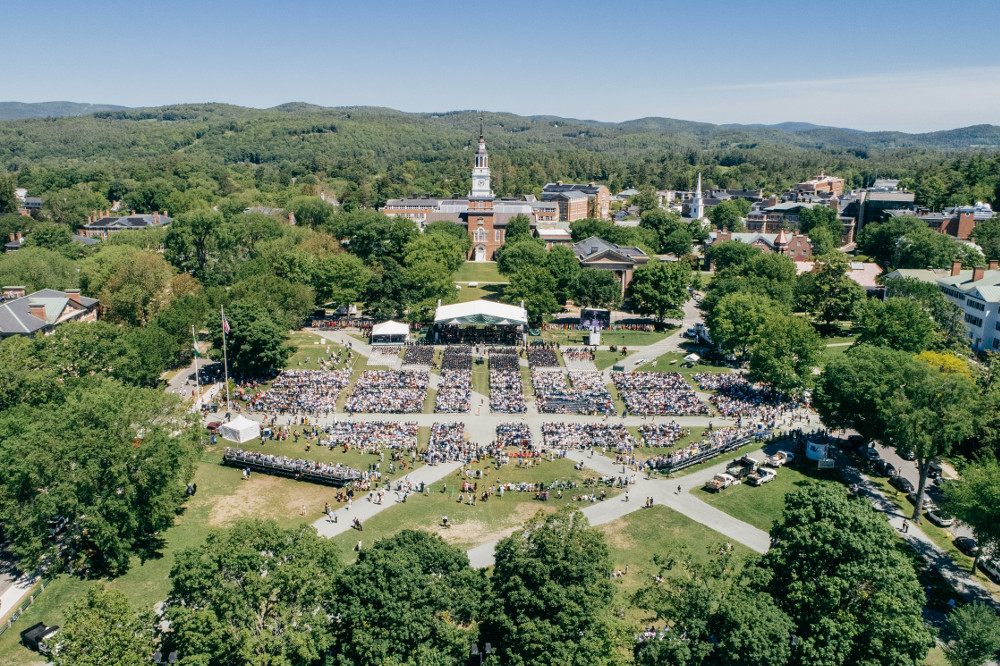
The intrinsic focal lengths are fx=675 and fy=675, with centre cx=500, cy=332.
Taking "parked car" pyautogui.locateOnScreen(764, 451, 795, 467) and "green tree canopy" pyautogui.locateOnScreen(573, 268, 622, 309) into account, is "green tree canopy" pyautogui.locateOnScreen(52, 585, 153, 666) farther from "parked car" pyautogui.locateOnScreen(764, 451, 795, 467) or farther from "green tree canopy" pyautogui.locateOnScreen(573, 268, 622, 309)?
"green tree canopy" pyautogui.locateOnScreen(573, 268, 622, 309)

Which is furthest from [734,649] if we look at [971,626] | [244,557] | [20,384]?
[20,384]

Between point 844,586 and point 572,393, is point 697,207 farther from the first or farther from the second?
point 844,586

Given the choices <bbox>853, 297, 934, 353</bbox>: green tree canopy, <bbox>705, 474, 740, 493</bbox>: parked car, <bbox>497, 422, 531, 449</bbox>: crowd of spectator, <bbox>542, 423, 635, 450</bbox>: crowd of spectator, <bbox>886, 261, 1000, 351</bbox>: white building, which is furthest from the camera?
<bbox>886, 261, 1000, 351</bbox>: white building

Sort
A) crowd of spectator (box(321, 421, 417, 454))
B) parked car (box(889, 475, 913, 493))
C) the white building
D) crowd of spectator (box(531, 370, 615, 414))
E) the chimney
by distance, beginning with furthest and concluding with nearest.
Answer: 1. the white building
2. the chimney
3. crowd of spectator (box(531, 370, 615, 414))
4. crowd of spectator (box(321, 421, 417, 454))
5. parked car (box(889, 475, 913, 493))

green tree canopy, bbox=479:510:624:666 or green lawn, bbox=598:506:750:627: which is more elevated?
green tree canopy, bbox=479:510:624:666

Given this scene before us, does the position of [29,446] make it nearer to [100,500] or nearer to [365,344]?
[100,500]

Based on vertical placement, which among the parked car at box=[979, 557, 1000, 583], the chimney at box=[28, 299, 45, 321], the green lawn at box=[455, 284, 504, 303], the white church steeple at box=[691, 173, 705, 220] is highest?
the white church steeple at box=[691, 173, 705, 220]

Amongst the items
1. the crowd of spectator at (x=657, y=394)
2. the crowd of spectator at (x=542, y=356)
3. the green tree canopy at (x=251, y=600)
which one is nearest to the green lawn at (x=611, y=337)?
the crowd of spectator at (x=542, y=356)

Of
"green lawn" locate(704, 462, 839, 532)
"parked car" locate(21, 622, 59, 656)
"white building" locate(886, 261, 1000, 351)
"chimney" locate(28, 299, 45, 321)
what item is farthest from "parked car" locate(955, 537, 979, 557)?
"chimney" locate(28, 299, 45, 321)
